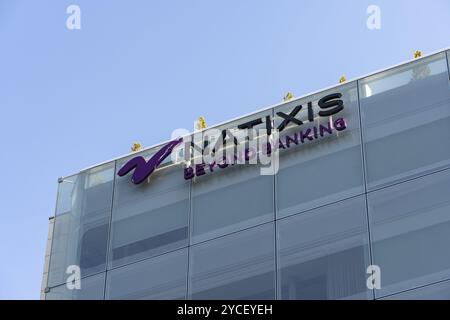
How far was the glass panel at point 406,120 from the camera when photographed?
2945cm

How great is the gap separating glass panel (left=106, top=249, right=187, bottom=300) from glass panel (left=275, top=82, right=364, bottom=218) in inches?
130

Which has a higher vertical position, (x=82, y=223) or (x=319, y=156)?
(x=319, y=156)

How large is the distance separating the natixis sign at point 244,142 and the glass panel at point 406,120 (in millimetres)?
1002

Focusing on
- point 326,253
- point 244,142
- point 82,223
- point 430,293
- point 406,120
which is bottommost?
point 430,293

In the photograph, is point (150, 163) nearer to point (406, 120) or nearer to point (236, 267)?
point (236, 267)

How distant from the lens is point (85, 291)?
108ft

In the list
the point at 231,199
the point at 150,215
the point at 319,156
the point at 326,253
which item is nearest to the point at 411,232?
the point at 326,253

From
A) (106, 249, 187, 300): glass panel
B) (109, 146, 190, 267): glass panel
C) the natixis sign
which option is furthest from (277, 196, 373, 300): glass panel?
(109, 146, 190, 267): glass panel

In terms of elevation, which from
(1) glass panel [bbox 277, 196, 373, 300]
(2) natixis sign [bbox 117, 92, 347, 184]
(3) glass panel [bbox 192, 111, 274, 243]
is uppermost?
(2) natixis sign [bbox 117, 92, 347, 184]

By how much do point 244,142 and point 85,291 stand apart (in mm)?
6257

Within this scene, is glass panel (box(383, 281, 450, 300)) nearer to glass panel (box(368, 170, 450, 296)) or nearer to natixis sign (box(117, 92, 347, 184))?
glass panel (box(368, 170, 450, 296))

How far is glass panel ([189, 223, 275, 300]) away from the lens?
98.8ft

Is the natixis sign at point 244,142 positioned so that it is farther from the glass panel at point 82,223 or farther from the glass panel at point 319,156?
the glass panel at point 82,223
